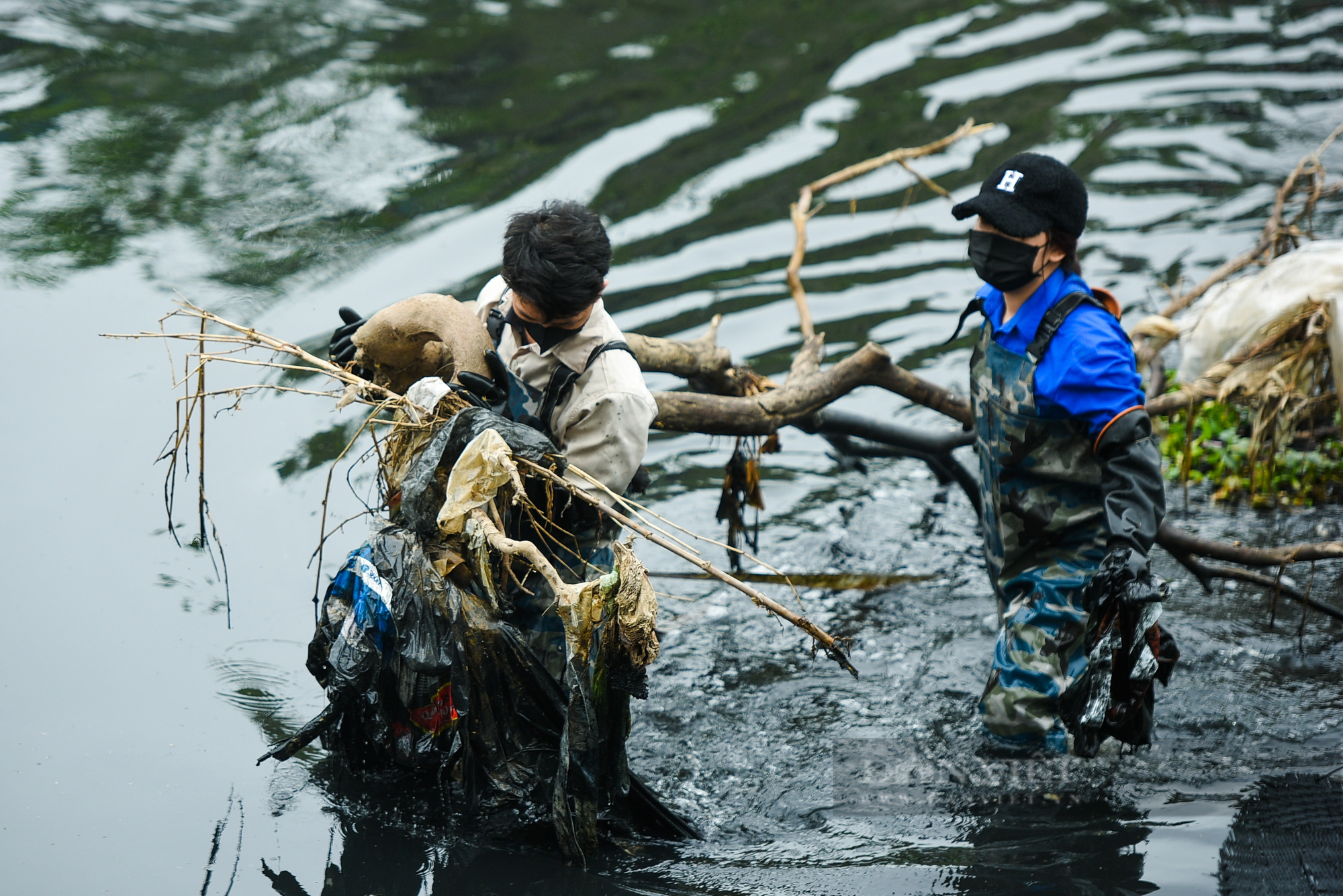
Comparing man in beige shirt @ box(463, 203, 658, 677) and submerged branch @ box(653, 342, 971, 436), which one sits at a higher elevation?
man in beige shirt @ box(463, 203, 658, 677)

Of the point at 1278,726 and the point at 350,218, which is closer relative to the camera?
the point at 1278,726

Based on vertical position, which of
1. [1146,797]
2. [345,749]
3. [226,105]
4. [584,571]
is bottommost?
[1146,797]

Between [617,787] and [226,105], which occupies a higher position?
[226,105]

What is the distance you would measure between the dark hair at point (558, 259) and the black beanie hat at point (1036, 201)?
129 centimetres

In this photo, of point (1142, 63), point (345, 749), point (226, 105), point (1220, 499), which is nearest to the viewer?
point (345, 749)

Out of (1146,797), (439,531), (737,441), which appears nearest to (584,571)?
(439,531)

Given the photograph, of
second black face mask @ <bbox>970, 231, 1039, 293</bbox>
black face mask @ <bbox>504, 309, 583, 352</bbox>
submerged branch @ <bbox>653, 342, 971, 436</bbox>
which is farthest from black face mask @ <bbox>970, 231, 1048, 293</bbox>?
black face mask @ <bbox>504, 309, 583, 352</bbox>

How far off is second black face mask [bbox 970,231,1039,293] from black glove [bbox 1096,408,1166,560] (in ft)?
1.88

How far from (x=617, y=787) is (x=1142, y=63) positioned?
11.0 metres

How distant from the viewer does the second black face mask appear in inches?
136

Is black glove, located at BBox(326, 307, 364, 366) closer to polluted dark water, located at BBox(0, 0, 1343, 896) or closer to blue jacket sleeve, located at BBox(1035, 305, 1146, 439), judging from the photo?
polluted dark water, located at BBox(0, 0, 1343, 896)

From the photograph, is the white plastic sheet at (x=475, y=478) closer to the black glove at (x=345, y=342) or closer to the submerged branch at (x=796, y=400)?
the black glove at (x=345, y=342)

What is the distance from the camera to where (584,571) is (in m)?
3.31

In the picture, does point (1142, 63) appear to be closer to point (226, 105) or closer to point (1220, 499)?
point (1220, 499)
